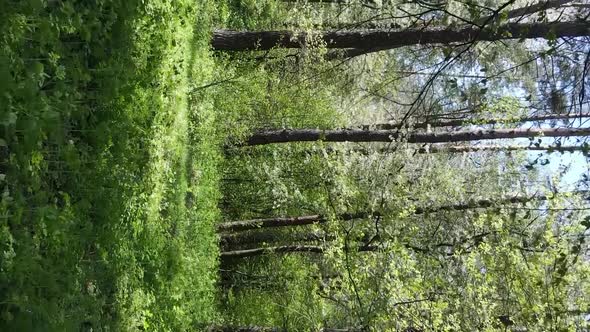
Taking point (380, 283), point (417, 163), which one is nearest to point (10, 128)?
point (380, 283)

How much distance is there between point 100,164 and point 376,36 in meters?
5.15

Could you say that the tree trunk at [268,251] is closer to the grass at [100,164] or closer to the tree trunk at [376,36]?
the grass at [100,164]

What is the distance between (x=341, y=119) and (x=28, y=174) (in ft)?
39.3

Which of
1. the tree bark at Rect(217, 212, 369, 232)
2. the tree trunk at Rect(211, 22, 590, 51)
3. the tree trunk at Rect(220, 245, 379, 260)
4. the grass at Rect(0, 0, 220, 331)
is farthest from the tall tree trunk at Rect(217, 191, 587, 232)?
the grass at Rect(0, 0, 220, 331)

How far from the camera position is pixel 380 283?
30.3 ft

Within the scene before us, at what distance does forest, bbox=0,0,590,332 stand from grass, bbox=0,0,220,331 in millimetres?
25

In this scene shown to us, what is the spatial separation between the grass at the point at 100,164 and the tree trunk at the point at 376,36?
65 cm

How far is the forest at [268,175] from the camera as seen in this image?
4848mm

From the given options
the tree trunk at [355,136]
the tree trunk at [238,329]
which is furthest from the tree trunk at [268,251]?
the tree trunk at [355,136]

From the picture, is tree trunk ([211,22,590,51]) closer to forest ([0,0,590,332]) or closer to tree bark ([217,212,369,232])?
forest ([0,0,590,332])

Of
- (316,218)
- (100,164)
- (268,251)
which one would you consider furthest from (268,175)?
(100,164)

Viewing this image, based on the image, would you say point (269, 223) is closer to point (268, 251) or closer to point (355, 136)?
point (268, 251)

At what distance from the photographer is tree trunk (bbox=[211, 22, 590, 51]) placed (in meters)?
7.39

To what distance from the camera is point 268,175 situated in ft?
48.6
